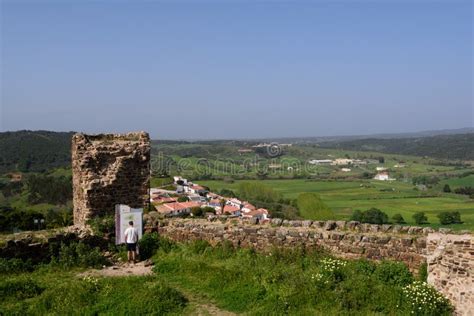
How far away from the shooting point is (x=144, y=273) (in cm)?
866

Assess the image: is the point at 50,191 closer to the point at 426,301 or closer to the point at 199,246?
the point at 199,246

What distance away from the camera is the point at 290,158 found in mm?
121188

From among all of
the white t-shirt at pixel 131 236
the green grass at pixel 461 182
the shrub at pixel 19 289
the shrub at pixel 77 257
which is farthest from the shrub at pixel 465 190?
the shrub at pixel 19 289

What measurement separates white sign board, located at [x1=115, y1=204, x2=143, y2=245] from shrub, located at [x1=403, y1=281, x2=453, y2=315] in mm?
5904

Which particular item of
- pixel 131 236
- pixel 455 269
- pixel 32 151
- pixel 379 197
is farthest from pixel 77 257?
pixel 32 151

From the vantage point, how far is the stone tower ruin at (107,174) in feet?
35.4

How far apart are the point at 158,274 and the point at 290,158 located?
113757mm

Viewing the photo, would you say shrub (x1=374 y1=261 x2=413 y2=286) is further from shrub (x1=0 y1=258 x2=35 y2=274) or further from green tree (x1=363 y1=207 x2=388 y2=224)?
green tree (x1=363 y1=207 x2=388 y2=224)

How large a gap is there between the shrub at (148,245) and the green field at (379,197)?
36.1m

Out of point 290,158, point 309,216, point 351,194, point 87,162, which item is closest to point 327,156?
point 290,158

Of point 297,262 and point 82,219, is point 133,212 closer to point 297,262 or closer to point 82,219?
point 82,219

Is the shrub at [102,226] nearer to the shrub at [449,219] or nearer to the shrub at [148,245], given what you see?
the shrub at [148,245]

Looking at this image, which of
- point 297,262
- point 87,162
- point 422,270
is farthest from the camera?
point 87,162

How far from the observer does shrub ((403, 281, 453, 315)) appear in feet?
20.4
